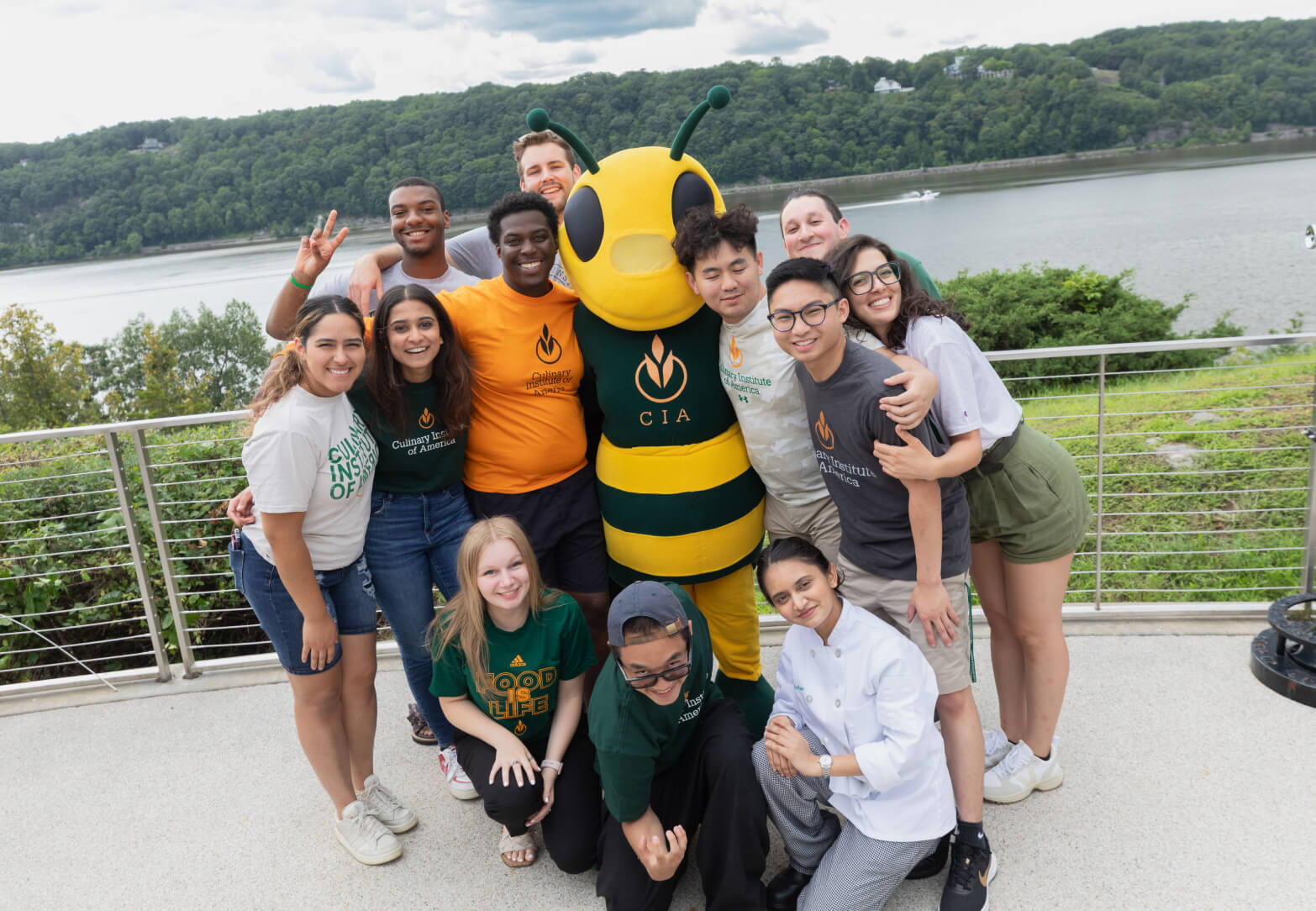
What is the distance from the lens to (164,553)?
11.1 ft

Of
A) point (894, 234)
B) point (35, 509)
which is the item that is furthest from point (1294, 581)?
point (894, 234)

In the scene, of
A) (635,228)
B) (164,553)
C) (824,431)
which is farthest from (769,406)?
(164,553)

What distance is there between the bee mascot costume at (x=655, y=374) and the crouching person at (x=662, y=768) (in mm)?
350

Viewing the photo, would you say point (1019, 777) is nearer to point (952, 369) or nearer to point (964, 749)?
point (964, 749)

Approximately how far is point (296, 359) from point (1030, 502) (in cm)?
194

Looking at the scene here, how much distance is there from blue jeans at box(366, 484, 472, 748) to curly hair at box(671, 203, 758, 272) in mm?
990

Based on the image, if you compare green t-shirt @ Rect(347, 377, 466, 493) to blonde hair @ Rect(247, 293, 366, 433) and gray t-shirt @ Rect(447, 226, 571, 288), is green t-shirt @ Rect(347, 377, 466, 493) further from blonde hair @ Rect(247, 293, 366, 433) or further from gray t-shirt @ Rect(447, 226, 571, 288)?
gray t-shirt @ Rect(447, 226, 571, 288)

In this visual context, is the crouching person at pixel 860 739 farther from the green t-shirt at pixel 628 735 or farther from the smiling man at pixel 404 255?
the smiling man at pixel 404 255

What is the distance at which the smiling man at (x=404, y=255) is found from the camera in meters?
2.53

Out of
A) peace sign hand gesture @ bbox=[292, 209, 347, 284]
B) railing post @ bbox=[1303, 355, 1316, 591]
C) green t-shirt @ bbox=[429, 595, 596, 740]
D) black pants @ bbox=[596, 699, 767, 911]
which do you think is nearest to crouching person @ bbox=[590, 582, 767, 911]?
black pants @ bbox=[596, 699, 767, 911]

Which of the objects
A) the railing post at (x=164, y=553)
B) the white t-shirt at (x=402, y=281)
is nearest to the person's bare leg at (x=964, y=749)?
the white t-shirt at (x=402, y=281)

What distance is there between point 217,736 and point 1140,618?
3485 mm

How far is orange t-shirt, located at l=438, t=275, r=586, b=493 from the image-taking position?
95.8 inches

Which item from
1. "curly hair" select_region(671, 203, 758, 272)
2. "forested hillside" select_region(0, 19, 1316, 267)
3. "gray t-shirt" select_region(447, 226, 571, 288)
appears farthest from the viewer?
"forested hillside" select_region(0, 19, 1316, 267)
